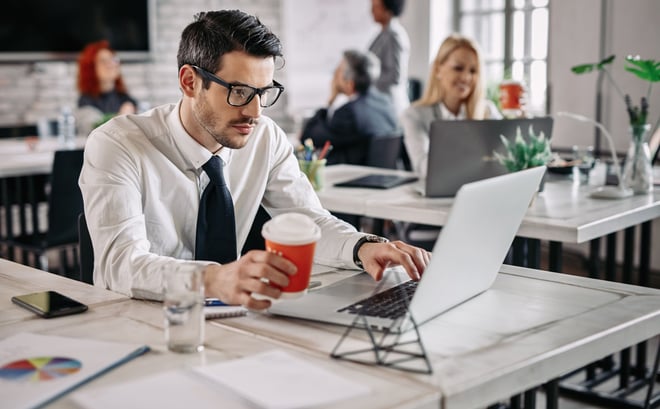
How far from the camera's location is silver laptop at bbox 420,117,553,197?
2650 mm

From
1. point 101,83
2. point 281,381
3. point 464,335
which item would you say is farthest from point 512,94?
point 101,83

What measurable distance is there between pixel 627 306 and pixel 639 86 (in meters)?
3.35

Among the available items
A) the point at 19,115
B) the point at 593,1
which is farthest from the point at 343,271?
the point at 19,115

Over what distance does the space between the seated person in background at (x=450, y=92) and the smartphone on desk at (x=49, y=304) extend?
2.27 metres

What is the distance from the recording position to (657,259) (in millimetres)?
4633

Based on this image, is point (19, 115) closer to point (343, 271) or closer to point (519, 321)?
point (343, 271)

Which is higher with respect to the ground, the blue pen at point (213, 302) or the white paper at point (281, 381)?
the blue pen at point (213, 302)

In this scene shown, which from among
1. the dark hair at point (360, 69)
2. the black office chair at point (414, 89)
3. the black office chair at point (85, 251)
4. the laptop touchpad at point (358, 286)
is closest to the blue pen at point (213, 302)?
the laptop touchpad at point (358, 286)

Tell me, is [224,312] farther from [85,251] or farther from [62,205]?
[62,205]

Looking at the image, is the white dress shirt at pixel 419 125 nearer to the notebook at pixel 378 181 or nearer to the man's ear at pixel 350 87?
the notebook at pixel 378 181

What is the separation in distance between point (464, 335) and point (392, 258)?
1.24ft

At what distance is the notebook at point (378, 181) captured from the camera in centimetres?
302

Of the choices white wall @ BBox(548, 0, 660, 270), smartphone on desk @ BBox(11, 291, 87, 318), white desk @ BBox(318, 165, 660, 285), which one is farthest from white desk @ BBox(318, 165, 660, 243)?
white wall @ BBox(548, 0, 660, 270)

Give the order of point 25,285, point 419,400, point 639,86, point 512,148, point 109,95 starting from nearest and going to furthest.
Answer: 1. point 419,400
2. point 25,285
3. point 512,148
4. point 639,86
5. point 109,95
